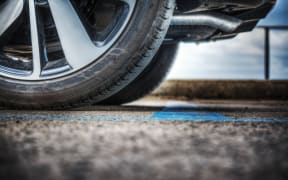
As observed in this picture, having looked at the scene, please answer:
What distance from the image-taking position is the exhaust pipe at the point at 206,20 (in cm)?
198

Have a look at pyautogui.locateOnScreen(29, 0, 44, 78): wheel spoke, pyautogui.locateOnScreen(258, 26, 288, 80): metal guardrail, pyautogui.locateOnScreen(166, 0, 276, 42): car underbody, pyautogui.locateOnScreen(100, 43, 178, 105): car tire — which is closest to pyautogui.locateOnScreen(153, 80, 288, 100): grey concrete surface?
pyautogui.locateOnScreen(258, 26, 288, 80): metal guardrail

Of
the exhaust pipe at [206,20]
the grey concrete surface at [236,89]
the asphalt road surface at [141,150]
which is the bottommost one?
the grey concrete surface at [236,89]

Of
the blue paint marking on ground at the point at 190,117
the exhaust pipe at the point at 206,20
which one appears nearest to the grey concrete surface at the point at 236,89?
the exhaust pipe at the point at 206,20

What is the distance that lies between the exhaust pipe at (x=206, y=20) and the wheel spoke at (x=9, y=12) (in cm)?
81

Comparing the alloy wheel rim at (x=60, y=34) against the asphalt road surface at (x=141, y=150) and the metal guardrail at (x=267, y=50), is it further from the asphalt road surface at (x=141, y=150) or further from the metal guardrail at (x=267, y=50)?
the metal guardrail at (x=267, y=50)

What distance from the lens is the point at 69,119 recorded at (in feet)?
4.75

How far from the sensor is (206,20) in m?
1.99

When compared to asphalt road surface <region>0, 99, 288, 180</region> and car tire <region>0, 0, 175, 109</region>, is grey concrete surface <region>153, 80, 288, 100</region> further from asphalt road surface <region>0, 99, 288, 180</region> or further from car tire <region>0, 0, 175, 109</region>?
asphalt road surface <region>0, 99, 288, 180</region>

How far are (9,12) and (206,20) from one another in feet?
3.39

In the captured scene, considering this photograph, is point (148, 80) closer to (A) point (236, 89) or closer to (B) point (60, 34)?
(B) point (60, 34)

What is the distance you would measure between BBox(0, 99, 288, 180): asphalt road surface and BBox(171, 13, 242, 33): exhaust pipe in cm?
80

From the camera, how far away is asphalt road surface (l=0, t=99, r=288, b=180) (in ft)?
2.22

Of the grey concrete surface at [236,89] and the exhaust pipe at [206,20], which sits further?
the grey concrete surface at [236,89]

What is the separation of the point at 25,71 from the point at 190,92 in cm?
279
